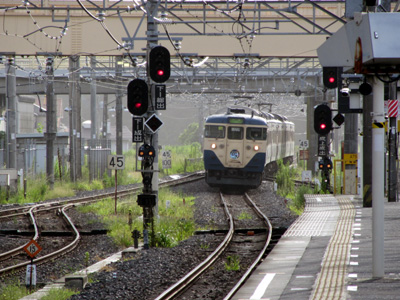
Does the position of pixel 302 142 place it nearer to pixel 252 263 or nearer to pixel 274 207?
pixel 274 207

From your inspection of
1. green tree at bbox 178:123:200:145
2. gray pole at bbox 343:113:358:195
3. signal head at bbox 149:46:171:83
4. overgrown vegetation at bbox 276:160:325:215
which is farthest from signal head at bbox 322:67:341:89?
green tree at bbox 178:123:200:145

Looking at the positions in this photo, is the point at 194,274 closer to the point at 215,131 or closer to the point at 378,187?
the point at 378,187

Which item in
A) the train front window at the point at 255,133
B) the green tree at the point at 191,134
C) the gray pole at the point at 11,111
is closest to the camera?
the gray pole at the point at 11,111

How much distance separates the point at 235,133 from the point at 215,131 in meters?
0.80

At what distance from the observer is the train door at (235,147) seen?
27.1 metres

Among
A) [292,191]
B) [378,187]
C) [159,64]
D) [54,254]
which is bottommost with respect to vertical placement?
[292,191]

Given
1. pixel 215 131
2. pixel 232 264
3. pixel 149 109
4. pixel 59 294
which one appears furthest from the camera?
pixel 215 131

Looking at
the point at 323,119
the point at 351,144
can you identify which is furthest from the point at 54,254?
the point at 351,144

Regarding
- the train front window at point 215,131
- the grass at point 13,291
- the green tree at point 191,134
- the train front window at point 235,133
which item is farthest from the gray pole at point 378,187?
the green tree at point 191,134

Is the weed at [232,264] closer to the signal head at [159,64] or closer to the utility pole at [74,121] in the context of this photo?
the signal head at [159,64]

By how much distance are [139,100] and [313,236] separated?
4378 mm

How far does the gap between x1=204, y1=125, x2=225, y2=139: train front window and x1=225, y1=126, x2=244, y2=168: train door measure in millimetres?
278

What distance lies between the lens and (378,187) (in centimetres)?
862

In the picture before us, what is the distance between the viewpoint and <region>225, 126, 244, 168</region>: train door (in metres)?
27.1
